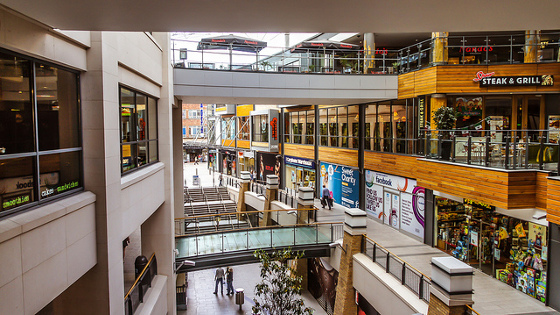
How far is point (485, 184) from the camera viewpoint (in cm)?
1109

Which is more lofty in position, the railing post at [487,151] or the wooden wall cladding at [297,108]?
the wooden wall cladding at [297,108]

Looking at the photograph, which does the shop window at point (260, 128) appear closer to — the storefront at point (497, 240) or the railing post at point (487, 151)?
the storefront at point (497, 240)

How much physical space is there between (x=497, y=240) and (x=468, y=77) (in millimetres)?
6028

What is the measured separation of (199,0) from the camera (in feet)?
12.6

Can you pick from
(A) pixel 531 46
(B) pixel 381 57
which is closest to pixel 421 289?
(A) pixel 531 46

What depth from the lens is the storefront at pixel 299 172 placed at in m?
26.6

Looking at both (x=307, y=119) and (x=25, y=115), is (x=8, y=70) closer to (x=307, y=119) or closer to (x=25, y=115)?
(x=25, y=115)

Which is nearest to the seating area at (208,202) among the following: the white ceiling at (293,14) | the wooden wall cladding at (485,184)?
the wooden wall cladding at (485,184)

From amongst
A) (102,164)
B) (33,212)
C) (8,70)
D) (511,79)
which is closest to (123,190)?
(102,164)

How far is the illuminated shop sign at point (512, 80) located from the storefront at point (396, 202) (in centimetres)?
473

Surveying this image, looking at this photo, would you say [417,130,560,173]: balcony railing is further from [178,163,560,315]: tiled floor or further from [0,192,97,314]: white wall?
[0,192,97,314]: white wall

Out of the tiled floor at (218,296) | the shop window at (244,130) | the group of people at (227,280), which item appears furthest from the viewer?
the shop window at (244,130)

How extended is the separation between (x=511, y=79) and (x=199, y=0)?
13.2 meters

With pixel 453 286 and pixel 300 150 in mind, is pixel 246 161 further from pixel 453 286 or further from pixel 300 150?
pixel 453 286
